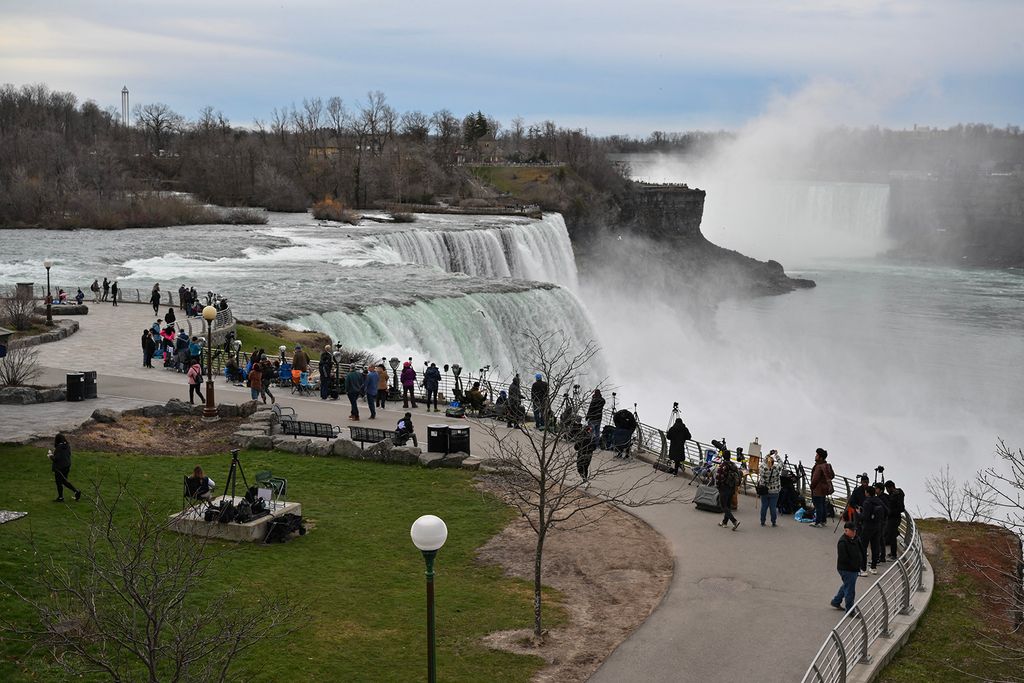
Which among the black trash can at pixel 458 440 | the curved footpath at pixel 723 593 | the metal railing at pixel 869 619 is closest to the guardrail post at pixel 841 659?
the metal railing at pixel 869 619

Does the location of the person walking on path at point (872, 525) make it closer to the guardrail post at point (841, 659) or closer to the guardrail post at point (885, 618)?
the guardrail post at point (885, 618)

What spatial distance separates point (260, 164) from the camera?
8875 cm

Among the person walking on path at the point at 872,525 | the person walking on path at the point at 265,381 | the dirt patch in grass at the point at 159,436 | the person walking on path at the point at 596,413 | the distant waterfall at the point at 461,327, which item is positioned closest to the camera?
the person walking on path at the point at 872,525

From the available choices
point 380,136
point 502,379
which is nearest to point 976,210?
point 380,136

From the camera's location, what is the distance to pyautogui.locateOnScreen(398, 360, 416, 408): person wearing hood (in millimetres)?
21625

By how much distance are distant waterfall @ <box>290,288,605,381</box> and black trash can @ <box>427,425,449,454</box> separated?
1221cm

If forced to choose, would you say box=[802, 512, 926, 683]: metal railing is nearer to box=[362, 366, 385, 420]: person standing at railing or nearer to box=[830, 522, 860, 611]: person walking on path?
box=[830, 522, 860, 611]: person walking on path

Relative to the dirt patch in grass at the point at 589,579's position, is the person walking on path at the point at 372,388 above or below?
above

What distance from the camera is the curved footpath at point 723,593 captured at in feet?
34.7

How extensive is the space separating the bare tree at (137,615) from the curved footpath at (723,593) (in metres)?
3.77

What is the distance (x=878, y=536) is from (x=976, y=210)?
118387 millimetres

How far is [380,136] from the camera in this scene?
123125mm

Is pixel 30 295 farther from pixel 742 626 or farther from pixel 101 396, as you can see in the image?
pixel 742 626

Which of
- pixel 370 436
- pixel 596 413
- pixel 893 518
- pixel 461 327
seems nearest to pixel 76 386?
pixel 370 436
